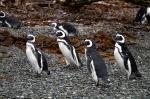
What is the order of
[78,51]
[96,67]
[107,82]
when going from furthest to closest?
[78,51] → [96,67] → [107,82]

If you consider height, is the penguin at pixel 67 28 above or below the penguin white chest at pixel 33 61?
below

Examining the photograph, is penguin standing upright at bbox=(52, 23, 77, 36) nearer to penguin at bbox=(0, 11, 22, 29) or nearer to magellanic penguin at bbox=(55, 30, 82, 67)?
penguin at bbox=(0, 11, 22, 29)

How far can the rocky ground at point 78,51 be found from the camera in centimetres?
1045

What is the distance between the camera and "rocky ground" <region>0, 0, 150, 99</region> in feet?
34.3

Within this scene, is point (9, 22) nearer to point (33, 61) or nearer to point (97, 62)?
point (33, 61)

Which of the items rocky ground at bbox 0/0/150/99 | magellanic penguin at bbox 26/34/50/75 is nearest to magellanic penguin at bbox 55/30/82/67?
rocky ground at bbox 0/0/150/99

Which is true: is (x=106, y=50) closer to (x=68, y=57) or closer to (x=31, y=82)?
(x=68, y=57)

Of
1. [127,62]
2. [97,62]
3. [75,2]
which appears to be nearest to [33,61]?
[97,62]

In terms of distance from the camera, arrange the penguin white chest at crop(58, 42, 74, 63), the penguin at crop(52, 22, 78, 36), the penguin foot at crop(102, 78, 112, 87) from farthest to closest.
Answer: the penguin at crop(52, 22, 78, 36), the penguin white chest at crop(58, 42, 74, 63), the penguin foot at crop(102, 78, 112, 87)

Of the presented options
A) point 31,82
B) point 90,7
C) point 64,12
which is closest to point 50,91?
point 31,82

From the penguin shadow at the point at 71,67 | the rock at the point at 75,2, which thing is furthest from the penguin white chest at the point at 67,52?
the rock at the point at 75,2

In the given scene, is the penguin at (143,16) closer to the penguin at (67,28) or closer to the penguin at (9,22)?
the penguin at (67,28)

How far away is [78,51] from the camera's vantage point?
1450cm

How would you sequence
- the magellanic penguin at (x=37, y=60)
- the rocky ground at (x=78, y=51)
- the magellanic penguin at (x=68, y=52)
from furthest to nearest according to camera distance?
1. the magellanic penguin at (x=68, y=52)
2. the magellanic penguin at (x=37, y=60)
3. the rocky ground at (x=78, y=51)
